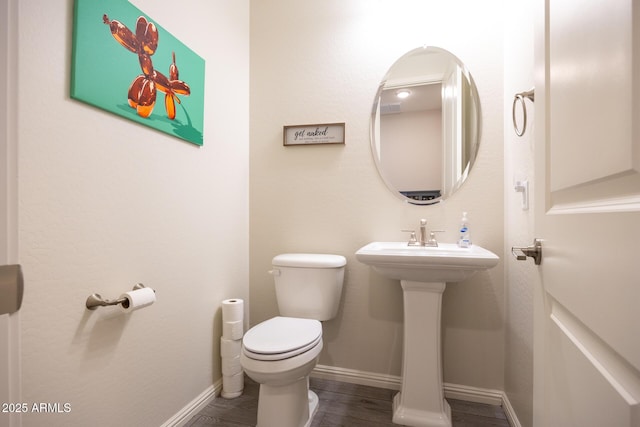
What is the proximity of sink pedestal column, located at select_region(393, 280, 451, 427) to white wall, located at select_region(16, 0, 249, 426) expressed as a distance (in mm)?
1054

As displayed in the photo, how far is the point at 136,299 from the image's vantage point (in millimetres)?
1120

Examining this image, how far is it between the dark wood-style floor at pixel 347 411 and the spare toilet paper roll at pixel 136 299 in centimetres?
77

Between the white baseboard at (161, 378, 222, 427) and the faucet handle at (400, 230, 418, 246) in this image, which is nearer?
the white baseboard at (161, 378, 222, 427)

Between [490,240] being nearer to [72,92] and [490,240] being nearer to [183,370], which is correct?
[183,370]

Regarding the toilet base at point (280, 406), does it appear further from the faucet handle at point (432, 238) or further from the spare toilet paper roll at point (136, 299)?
the faucet handle at point (432, 238)

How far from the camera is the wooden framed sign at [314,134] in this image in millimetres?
1913

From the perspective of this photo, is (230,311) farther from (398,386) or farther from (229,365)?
(398,386)

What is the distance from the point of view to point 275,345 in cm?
127

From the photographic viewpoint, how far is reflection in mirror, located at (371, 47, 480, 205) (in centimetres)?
174

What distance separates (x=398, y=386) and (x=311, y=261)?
0.92m

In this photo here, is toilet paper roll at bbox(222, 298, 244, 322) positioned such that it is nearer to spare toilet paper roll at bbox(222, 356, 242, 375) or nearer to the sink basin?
spare toilet paper roll at bbox(222, 356, 242, 375)

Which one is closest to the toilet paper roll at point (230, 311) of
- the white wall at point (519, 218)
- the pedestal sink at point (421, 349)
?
the pedestal sink at point (421, 349)

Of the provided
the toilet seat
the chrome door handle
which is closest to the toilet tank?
the toilet seat

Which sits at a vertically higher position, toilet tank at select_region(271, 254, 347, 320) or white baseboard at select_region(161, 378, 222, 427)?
toilet tank at select_region(271, 254, 347, 320)
